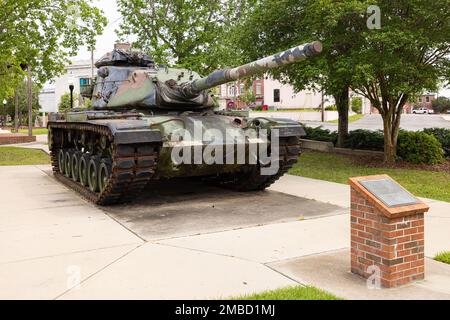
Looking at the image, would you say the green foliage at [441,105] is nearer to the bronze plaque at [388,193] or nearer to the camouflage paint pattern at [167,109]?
the camouflage paint pattern at [167,109]

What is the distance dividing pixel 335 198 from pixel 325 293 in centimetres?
519

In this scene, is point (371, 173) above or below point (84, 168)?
below

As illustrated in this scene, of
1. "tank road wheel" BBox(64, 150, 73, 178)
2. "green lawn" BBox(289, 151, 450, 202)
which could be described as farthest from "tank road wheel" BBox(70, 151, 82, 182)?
"green lawn" BBox(289, 151, 450, 202)

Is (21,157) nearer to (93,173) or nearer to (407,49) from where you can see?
(93,173)

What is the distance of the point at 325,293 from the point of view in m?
4.26

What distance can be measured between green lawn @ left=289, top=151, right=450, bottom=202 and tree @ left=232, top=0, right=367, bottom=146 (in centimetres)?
221

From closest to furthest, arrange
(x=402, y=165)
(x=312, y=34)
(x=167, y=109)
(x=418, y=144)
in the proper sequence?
(x=167, y=109)
(x=312, y=34)
(x=402, y=165)
(x=418, y=144)

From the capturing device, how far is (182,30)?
755 inches

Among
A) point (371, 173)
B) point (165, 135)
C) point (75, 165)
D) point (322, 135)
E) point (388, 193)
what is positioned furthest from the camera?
point (322, 135)

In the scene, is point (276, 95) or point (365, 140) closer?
point (365, 140)

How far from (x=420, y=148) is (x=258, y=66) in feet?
29.7

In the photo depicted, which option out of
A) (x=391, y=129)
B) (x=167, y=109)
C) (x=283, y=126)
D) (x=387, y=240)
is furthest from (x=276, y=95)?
(x=387, y=240)

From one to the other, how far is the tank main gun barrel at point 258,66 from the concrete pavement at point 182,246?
6.94 ft
